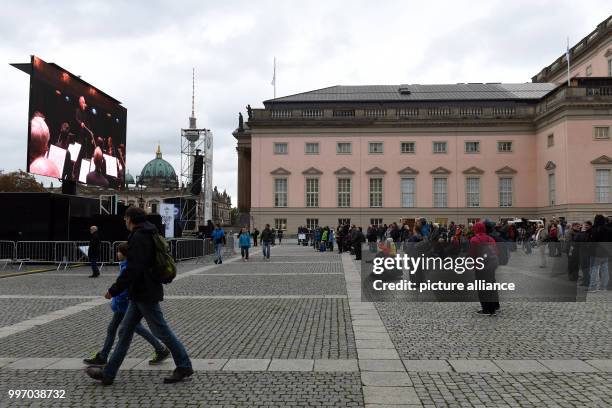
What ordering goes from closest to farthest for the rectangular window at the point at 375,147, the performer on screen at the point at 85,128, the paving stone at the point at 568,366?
the paving stone at the point at 568,366 < the performer on screen at the point at 85,128 < the rectangular window at the point at 375,147

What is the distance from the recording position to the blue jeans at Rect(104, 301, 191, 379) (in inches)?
225

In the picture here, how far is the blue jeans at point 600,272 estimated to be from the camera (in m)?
13.7

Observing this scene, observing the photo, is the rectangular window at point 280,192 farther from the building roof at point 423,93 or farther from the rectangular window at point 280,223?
the building roof at point 423,93

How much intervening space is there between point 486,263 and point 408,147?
2006 inches

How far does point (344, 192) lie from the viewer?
60906mm

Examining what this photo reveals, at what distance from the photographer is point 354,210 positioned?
60.6 m

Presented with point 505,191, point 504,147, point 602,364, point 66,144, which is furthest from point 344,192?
point 602,364

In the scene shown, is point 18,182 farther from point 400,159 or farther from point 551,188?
point 551,188

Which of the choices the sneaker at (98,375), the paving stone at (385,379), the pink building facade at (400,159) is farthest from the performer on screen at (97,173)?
the pink building facade at (400,159)

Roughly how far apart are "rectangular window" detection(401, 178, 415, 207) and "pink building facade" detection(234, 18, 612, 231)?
0.36 ft

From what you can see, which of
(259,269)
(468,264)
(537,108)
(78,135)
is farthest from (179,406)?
(537,108)

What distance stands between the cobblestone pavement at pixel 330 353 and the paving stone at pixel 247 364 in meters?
0.02

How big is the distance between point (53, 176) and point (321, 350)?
18756mm

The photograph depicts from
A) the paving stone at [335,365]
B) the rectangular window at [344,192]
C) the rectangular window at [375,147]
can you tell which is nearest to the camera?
the paving stone at [335,365]
